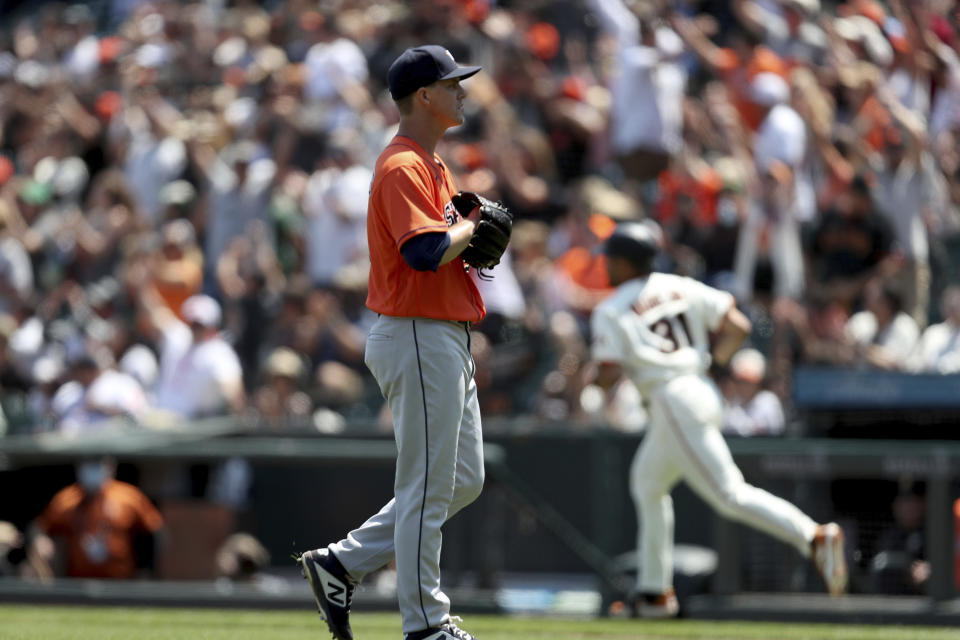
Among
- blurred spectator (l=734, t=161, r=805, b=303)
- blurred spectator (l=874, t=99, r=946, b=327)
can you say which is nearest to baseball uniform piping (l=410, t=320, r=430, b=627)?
blurred spectator (l=874, t=99, r=946, b=327)

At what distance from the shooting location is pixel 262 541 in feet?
36.0

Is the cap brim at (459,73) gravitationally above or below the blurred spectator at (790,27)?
above

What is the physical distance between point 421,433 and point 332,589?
709 millimetres

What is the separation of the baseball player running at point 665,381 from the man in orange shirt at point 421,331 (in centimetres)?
279

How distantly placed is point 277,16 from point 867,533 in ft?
30.8

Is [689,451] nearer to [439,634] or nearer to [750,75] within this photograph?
[439,634]

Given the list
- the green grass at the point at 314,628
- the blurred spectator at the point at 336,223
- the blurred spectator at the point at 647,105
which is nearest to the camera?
the green grass at the point at 314,628

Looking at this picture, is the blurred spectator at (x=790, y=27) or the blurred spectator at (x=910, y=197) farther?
the blurred spectator at (x=790, y=27)

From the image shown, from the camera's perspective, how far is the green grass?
22.6 ft

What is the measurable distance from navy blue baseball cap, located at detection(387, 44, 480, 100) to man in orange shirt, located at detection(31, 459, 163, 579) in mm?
5145

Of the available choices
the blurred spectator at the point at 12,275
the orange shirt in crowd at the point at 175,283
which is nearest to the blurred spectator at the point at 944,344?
the orange shirt in crowd at the point at 175,283

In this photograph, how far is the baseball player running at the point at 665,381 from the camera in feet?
25.1

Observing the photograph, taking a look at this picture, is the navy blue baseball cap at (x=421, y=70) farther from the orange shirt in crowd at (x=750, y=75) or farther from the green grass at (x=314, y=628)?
the orange shirt in crowd at (x=750, y=75)

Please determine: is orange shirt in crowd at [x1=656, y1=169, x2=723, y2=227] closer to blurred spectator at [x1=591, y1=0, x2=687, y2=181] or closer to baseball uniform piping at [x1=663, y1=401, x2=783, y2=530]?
blurred spectator at [x1=591, y1=0, x2=687, y2=181]
